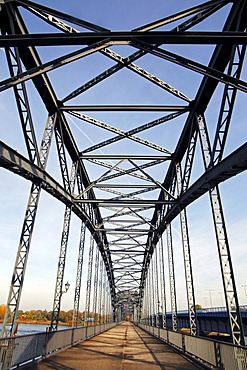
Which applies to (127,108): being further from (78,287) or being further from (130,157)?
(78,287)

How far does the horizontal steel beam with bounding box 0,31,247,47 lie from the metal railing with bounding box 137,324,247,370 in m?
8.83

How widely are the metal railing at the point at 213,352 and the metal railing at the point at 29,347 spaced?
19.6 feet

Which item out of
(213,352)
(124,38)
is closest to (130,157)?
(124,38)

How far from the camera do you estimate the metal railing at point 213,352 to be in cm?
712

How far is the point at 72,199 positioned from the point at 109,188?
19.3ft

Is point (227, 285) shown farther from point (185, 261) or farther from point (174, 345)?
point (174, 345)

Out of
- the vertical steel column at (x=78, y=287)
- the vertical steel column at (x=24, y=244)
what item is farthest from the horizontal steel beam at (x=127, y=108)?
the vertical steel column at (x=78, y=287)

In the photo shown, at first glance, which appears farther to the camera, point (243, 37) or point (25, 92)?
point (25, 92)

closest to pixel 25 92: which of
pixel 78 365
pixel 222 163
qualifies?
pixel 222 163

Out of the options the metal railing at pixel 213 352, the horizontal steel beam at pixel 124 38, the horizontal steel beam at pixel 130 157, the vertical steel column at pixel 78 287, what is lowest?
the metal railing at pixel 213 352

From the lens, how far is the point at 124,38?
8609mm

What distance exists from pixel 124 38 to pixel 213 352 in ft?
35.3

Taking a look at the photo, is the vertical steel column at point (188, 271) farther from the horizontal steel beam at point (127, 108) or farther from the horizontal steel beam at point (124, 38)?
the horizontal steel beam at point (124, 38)

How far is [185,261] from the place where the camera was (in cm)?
1670
